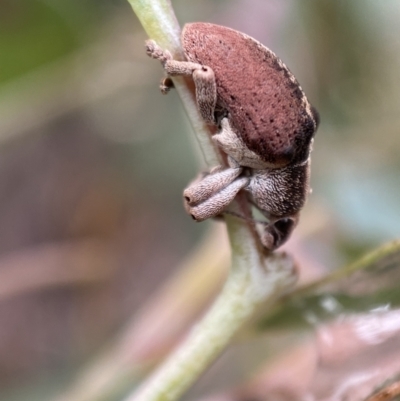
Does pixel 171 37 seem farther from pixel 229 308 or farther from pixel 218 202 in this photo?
pixel 229 308

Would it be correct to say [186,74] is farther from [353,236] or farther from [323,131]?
[323,131]

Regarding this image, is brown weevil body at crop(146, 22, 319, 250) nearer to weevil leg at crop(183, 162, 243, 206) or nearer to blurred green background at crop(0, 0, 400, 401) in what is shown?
weevil leg at crop(183, 162, 243, 206)

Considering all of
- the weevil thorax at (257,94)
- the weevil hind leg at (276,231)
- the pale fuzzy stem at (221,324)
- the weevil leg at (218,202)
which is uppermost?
the weevil thorax at (257,94)

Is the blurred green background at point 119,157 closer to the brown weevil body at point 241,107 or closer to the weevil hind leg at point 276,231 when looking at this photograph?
the weevil hind leg at point 276,231

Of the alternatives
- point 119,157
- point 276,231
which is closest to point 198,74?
point 276,231

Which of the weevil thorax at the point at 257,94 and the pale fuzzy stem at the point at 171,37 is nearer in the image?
the pale fuzzy stem at the point at 171,37

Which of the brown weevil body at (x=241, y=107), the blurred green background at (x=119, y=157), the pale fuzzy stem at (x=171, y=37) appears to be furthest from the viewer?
the blurred green background at (x=119, y=157)

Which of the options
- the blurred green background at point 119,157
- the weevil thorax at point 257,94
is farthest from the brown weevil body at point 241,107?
the blurred green background at point 119,157

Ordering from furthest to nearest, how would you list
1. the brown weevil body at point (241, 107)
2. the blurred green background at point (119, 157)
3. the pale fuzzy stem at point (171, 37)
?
the blurred green background at point (119, 157), the brown weevil body at point (241, 107), the pale fuzzy stem at point (171, 37)
